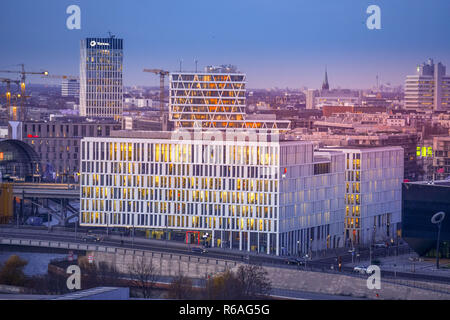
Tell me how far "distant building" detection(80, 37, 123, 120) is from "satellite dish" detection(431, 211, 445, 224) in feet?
240

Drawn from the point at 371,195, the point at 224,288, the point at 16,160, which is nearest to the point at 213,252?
the point at 224,288

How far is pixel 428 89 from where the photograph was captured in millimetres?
156750

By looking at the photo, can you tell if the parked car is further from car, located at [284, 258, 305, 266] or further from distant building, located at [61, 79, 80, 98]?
distant building, located at [61, 79, 80, 98]

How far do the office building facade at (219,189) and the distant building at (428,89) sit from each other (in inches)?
3945

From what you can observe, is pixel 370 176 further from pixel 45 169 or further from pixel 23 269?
pixel 45 169

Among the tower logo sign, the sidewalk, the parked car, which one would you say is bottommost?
the parked car

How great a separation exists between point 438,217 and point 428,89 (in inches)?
4408

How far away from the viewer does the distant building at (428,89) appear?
15350cm

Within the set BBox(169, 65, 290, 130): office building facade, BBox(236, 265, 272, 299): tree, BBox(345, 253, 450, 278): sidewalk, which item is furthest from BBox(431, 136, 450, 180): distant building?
BBox(236, 265, 272, 299): tree

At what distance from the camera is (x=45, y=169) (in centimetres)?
8088

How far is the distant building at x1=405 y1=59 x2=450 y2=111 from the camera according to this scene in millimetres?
153500

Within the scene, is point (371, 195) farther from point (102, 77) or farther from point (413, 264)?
point (102, 77)

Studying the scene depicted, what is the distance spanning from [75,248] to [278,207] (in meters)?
8.90
